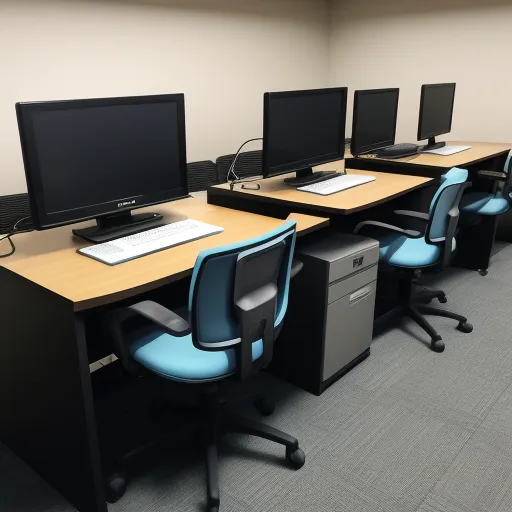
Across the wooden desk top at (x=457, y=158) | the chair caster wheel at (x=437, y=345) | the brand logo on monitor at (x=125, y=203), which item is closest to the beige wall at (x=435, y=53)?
the wooden desk top at (x=457, y=158)

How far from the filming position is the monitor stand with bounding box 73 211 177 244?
1860 mm

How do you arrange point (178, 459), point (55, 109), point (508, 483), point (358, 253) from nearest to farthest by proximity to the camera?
point (55, 109)
point (508, 483)
point (178, 459)
point (358, 253)

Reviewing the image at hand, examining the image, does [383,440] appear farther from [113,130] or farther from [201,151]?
[201,151]

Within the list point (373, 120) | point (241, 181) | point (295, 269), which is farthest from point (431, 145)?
point (295, 269)

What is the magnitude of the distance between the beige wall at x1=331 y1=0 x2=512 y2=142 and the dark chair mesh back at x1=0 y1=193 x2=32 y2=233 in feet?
→ 12.0

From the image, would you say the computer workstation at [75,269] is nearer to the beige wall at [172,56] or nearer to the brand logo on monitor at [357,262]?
the brand logo on monitor at [357,262]

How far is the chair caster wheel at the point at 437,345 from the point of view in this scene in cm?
266

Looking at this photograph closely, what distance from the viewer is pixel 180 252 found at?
5.67 ft

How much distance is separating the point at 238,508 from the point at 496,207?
2.76 metres

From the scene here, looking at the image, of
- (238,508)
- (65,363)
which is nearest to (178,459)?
(238,508)

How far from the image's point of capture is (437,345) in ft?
8.74

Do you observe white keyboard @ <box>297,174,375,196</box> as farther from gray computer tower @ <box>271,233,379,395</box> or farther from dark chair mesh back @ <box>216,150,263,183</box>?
dark chair mesh back @ <box>216,150,263,183</box>

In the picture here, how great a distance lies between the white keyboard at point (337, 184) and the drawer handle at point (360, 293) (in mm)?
480

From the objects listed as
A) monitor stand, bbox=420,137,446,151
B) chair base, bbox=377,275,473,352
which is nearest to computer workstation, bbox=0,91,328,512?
chair base, bbox=377,275,473,352
